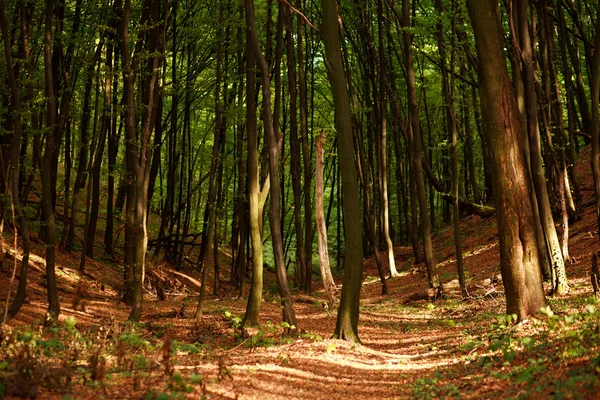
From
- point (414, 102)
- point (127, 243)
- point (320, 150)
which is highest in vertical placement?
point (414, 102)

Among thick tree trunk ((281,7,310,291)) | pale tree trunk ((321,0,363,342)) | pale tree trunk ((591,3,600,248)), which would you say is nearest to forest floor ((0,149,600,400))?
pale tree trunk ((321,0,363,342))

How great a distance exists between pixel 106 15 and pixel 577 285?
1366 centimetres

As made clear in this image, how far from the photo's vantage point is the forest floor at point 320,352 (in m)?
5.38

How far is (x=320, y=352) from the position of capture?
8258mm

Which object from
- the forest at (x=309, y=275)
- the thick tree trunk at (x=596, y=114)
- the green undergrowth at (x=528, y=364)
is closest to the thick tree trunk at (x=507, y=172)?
the forest at (x=309, y=275)

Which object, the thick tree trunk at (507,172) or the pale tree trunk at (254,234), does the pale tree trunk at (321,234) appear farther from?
the thick tree trunk at (507,172)

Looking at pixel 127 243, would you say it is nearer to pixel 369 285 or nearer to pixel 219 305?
pixel 219 305

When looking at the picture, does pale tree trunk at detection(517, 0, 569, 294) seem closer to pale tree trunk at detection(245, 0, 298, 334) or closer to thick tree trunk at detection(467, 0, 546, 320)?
thick tree trunk at detection(467, 0, 546, 320)

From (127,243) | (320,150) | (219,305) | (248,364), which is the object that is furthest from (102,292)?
(248,364)

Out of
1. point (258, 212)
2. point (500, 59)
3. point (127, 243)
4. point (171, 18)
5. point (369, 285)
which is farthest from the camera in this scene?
point (369, 285)

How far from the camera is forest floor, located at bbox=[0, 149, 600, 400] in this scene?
17.6 feet

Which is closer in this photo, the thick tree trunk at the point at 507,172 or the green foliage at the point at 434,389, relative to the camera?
the green foliage at the point at 434,389

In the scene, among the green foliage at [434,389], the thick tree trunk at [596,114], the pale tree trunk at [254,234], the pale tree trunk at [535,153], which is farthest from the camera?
the thick tree trunk at [596,114]

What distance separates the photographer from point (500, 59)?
8.42 metres
